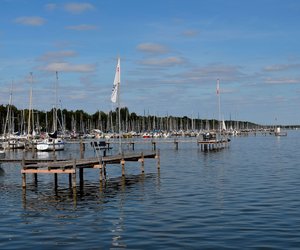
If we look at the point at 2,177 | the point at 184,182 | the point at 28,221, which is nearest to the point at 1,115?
the point at 2,177

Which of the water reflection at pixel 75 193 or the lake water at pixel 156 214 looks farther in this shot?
the water reflection at pixel 75 193

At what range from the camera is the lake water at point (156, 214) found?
2303 cm

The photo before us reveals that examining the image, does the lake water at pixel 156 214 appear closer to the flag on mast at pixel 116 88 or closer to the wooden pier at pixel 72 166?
the wooden pier at pixel 72 166

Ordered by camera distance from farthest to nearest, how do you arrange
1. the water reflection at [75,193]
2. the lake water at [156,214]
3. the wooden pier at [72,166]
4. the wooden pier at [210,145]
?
the wooden pier at [210,145]
the wooden pier at [72,166]
the water reflection at [75,193]
the lake water at [156,214]

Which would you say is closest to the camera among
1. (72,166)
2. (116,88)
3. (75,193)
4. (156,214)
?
(156,214)

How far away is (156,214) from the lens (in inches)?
1156

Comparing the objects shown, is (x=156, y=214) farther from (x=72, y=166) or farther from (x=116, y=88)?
(x=116, y=88)

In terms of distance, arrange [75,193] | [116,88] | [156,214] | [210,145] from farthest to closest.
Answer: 1. [210,145]
2. [116,88]
3. [75,193]
4. [156,214]

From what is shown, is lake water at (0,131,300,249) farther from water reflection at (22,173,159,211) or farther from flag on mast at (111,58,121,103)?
flag on mast at (111,58,121,103)

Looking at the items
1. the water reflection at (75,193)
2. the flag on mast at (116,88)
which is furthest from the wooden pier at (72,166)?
the flag on mast at (116,88)

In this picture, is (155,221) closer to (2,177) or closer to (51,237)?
(51,237)

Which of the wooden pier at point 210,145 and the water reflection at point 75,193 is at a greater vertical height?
the wooden pier at point 210,145

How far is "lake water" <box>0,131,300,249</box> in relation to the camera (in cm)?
2303

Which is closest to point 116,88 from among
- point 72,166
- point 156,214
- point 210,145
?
point 72,166
